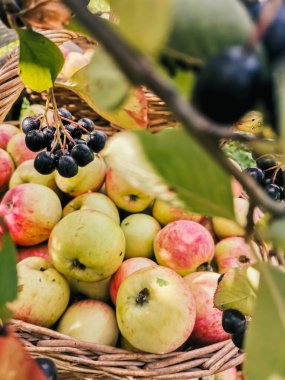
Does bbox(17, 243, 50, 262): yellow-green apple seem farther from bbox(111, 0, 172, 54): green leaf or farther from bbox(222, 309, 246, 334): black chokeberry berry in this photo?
bbox(111, 0, 172, 54): green leaf

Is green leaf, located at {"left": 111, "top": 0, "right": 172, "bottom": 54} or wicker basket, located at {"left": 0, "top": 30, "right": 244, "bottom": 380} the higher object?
green leaf, located at {"left": 111, "top": 0, "right": 172, "bottom": 54}

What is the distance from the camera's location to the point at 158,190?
212mm

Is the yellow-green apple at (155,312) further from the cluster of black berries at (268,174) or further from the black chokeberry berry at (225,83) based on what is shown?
the black chokeberry berry at (225,83)

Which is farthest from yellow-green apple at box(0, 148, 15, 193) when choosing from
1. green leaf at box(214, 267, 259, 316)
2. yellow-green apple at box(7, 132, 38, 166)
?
green leaf at box(214, 267, 259, 316)

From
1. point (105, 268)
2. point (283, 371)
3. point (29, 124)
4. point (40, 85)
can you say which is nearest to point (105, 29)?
point (283, 371)

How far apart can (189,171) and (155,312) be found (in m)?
0.68

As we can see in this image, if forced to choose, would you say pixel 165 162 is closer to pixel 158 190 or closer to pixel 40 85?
pixel 158 190

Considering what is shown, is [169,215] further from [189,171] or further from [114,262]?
[189,171]

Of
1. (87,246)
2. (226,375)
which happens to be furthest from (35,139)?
(226,375)

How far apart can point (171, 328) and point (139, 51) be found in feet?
2.44

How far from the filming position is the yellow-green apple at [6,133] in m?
1.39

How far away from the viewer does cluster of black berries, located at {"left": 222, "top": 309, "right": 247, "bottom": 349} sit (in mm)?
464

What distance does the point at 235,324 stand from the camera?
0.48 m

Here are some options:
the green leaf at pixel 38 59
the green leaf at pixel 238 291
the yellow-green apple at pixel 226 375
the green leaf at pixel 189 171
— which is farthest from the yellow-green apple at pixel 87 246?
the green leaf at pixel 189 171
